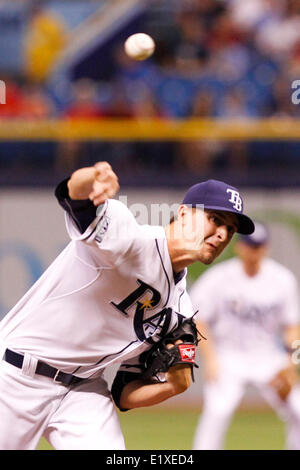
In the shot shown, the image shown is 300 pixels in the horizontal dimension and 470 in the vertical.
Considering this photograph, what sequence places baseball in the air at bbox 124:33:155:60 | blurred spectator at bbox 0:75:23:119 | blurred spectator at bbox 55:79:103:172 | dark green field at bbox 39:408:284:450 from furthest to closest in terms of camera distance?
1. blurred spectator at bbox 0:75:23:119
2. blurred spectator at bbox 55:79:103:172
3. dark green field at bbox 39:408:284:450
4. baseball in the air at bbox 124:33:155:60

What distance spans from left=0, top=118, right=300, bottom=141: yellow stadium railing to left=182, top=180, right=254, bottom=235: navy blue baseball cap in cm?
525

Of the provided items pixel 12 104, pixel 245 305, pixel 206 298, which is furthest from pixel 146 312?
pixel 12 104

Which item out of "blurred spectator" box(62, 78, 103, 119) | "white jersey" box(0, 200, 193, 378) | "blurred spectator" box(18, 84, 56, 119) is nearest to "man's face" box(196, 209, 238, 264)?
"white jersey" box(0, 200, 193, 378)

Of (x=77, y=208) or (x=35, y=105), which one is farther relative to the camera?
(x=35, y=105)

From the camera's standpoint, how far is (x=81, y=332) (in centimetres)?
437

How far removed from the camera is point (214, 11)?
36.7 ft

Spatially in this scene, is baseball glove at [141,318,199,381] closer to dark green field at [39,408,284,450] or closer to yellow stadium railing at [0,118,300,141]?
dark green field at [39,408,284,450]

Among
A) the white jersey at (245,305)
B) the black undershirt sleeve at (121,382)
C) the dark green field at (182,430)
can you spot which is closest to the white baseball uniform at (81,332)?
the black undershirt sleeve at (121,382)

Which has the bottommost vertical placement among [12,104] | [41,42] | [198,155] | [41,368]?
[41,368]

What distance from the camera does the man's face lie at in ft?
14.0

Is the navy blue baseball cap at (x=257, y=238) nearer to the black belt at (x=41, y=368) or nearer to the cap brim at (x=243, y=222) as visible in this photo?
the cap brim at (x=243, y=222)

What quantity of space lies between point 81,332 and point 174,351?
480mm

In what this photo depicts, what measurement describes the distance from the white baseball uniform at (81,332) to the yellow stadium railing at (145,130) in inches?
206

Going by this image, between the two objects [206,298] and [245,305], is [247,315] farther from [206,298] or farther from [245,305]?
[206,298]
